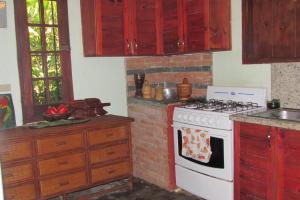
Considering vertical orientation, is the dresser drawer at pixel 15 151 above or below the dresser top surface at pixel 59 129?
below

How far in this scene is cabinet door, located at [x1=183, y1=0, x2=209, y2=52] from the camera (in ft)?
10.2

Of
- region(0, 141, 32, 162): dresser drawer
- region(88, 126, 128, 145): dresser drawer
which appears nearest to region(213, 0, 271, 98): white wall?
region(88, 126, 128, 145): dresser drawer

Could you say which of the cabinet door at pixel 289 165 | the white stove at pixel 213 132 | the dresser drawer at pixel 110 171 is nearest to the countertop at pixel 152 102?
the white stove at pixel 213 132

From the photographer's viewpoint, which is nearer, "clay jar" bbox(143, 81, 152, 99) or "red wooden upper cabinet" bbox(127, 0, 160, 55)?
"red wooden upper cabinet" bbox(127, 0, 160, 55)

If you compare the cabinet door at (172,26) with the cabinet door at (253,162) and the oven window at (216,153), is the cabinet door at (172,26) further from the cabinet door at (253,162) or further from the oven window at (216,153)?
the cabinet door at (253,162)

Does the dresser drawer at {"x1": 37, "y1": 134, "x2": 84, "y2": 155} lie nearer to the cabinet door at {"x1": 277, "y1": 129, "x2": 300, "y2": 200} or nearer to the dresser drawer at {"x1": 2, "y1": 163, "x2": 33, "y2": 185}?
the dresser drawer at {"x1": 2, "y1": 163, "x2": 33, "y2": 185}

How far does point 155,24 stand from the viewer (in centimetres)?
364

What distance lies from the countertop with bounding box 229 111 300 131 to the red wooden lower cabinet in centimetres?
4

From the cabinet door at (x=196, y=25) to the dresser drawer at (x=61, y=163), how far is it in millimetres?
1490

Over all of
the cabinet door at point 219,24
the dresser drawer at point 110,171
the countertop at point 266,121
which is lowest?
the dresser drawer at point 110,171

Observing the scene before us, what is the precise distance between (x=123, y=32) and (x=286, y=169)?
2067 mm

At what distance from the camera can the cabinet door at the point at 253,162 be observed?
2.48 meters

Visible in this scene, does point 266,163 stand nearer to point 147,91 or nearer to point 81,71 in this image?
point 147,91

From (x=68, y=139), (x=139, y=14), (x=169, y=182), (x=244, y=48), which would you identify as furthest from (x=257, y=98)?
(x=68, y=139)
